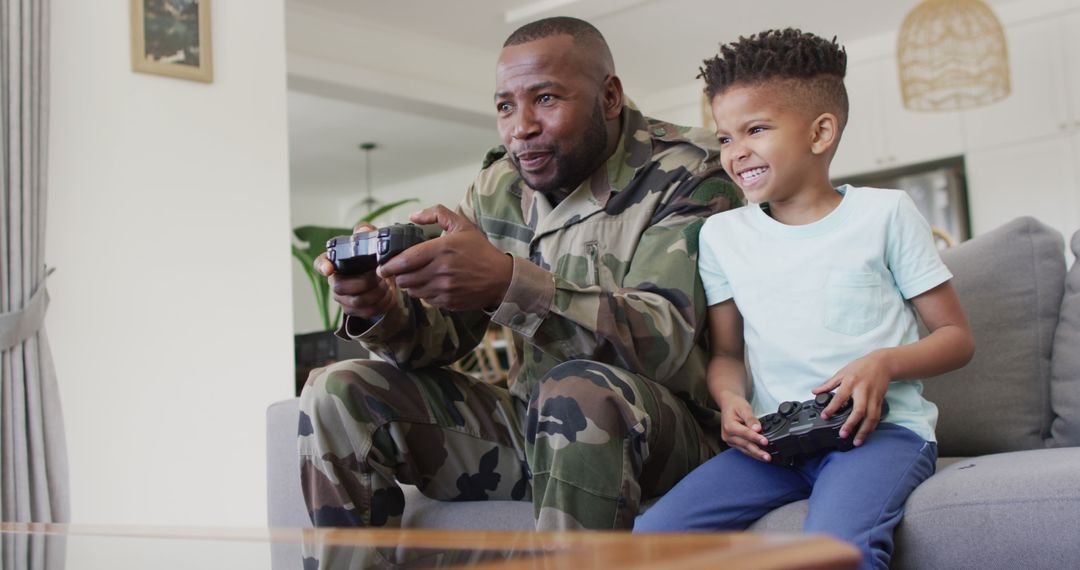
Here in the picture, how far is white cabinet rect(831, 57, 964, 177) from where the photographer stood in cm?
589

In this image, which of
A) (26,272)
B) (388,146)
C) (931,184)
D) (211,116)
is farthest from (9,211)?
(388,146)

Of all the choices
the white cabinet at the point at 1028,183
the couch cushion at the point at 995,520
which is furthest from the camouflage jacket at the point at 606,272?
the white cabinet at the point at 1028,183

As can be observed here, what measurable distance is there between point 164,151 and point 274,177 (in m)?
0.34

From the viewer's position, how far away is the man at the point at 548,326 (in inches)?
46.8

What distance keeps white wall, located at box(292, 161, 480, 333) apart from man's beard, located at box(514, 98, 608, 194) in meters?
7.19

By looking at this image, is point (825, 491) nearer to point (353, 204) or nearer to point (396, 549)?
point (396, 549)

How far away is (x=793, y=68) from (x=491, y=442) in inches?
25.5

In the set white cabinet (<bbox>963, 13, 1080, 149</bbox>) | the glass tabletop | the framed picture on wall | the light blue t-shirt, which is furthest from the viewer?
white cabinet (<bbox>963, 13, 1080, 149</bbox>)

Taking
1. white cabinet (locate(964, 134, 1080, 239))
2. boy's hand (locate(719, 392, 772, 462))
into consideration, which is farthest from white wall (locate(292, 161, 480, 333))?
boy's hand (locate(719, 392, 772, 462))

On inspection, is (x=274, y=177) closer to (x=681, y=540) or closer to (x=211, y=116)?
(x=211, y=116)

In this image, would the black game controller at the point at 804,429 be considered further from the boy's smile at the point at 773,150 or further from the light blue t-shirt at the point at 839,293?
the boy's smile at the point at 773,150

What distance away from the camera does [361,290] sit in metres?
1.42

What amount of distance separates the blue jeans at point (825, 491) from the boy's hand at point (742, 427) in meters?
0.02

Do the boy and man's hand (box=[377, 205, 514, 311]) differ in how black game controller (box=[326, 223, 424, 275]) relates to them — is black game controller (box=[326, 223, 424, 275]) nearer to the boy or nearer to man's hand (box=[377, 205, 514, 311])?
man's hand (box=[377, 205, 514, 311])
